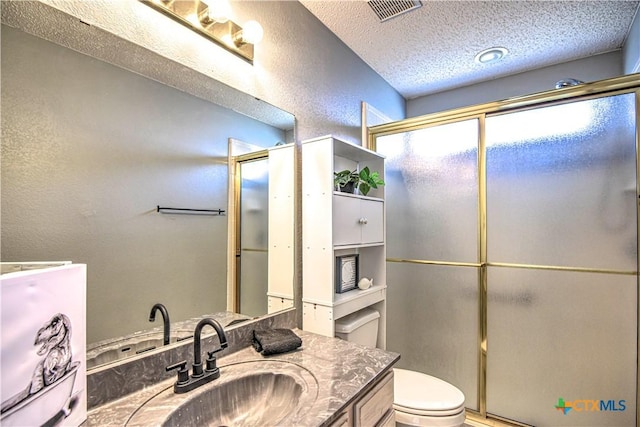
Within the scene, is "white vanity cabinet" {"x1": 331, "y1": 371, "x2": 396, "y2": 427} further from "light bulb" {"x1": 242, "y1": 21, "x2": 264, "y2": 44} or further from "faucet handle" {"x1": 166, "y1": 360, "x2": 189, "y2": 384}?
"light bulb" {"x1": 242, "y1": 21, "x2": 264, "y2": 44}

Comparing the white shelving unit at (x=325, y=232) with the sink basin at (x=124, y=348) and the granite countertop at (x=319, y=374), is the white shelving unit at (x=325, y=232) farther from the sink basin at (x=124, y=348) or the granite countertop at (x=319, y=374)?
the sink basin at (x=124, y=348)

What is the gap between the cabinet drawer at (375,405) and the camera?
3.12ft

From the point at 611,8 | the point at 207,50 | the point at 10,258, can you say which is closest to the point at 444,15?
the point at 611,8

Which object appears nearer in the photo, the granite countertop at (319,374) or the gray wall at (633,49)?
the granite countertop at (319,374)

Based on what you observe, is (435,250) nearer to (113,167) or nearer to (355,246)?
(355,246)

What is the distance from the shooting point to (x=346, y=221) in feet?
5.25

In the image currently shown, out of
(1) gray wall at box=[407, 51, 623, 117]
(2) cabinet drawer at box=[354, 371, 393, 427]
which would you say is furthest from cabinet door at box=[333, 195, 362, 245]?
(1) gray wall at box=[407, 51, 623, 117]

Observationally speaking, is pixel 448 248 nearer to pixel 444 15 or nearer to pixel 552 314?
pixel 552 314

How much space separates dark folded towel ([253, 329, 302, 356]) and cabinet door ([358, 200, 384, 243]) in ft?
2.27

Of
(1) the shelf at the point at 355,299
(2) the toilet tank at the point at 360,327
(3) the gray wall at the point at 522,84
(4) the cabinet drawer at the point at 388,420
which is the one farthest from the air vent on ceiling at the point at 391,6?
(4) the cabinet drawer at the point at 388,420

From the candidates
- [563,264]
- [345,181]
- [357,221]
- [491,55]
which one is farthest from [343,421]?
[491,55]

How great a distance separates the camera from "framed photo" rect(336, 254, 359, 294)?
170 centimetres

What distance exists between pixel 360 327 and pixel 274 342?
671mm

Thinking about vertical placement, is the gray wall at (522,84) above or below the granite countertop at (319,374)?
above
